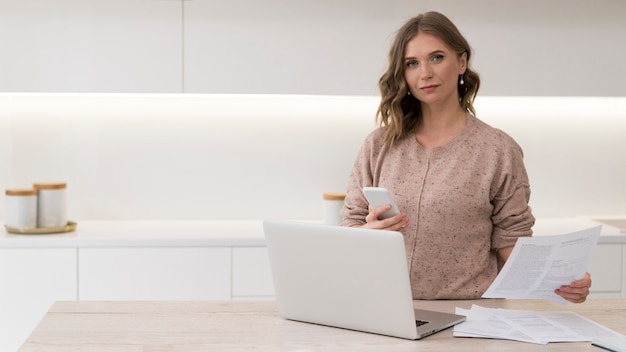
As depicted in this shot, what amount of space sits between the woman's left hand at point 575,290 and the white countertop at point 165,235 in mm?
1556

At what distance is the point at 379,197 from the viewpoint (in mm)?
2035

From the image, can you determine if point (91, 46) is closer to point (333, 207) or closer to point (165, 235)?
point (165, 235)

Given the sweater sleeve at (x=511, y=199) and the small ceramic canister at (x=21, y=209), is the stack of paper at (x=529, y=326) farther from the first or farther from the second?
the small ceramic canister at (x=21, y=209)

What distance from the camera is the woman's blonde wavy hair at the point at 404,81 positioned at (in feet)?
8.27

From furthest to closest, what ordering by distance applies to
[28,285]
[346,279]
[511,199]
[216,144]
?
[216,144]
[28,285]
[511,199]
[346,279]

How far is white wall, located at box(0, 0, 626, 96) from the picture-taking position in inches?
139

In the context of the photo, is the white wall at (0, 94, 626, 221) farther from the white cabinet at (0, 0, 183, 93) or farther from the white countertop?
the white cabinet at (0, 0, 183, 93)

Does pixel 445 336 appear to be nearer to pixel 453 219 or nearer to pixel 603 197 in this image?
pixel 453 219

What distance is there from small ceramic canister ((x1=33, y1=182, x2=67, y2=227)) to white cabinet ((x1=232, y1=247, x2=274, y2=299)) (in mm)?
749

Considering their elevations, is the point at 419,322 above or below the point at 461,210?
below

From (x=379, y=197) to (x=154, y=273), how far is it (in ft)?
5.17

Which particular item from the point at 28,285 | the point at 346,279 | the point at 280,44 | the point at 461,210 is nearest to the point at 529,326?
the point at 346,279

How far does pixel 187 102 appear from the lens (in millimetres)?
3910

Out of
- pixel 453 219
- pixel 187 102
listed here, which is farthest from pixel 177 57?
pixel 453 219
